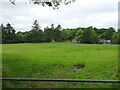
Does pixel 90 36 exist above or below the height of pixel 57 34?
below

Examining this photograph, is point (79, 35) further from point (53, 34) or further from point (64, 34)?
point (53, 34)

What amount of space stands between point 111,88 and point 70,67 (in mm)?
3252

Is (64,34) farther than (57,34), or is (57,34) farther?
(57,34)

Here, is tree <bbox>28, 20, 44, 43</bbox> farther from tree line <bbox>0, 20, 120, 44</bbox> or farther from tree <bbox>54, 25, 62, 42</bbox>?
tree <bbox>54, 25, 62, 42</bbox>

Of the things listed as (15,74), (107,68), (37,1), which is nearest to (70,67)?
(107,68)

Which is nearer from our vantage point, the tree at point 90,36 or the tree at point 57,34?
the tree at point 90,36

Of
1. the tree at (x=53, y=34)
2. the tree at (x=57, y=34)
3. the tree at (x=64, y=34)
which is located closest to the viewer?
the tree at (x=64, y=34)

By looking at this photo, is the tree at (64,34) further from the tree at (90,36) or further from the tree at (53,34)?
the tree at (90,36)

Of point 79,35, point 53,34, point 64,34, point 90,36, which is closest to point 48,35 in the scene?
point 53,34

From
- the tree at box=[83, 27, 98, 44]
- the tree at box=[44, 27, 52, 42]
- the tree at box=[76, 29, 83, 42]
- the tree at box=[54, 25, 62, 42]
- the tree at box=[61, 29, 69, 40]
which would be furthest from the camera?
the tree at box=[76, 29, 83, 42]

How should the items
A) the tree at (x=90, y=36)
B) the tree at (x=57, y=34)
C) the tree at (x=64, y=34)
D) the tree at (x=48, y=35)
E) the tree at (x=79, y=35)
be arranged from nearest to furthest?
the tree at (x=64, y=34), the tree at (x=90, y=36), the tree at (x=57, y=34), the tree at (x=48, y=35), the tree at (x=79, y=35)

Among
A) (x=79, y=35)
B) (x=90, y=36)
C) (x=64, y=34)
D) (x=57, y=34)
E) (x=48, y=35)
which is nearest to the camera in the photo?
(x=90, y=36)

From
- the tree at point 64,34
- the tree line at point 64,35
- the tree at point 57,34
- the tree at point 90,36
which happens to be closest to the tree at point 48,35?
the tree line at point 64,35

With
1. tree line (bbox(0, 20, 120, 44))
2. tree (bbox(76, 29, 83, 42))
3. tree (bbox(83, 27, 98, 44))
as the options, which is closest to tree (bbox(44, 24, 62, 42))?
tree line (bbox(0, 20, 120, 44))
